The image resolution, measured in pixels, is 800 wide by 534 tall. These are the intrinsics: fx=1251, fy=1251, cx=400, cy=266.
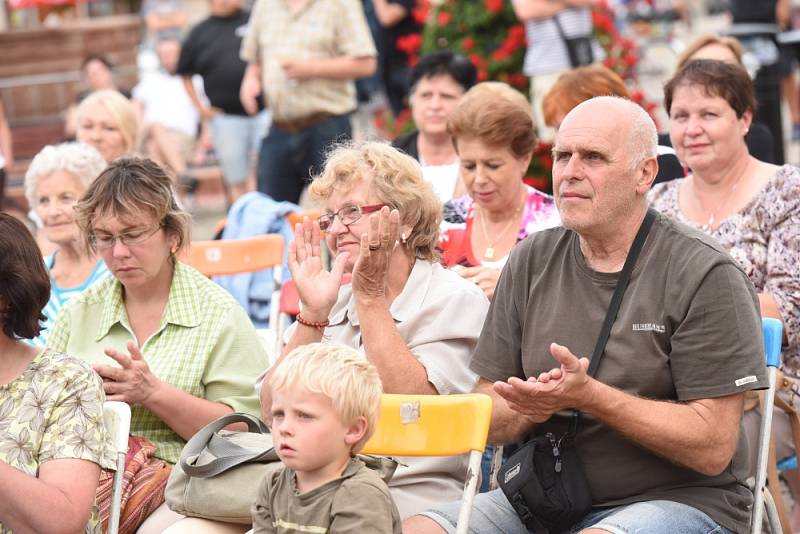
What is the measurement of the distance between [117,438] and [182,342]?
2.16ft

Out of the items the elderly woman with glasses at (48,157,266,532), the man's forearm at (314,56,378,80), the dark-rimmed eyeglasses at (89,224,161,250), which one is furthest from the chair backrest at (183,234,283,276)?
the man's forearm at (314,56,378,80)

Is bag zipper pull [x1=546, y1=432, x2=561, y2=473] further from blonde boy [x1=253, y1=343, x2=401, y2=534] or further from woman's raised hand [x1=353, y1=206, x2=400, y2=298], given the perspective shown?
woman's raised hand [x1=353, y1=206, x2=400, y2=298]

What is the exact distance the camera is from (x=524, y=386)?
10.7 feet

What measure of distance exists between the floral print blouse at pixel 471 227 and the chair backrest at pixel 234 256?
2.72ft

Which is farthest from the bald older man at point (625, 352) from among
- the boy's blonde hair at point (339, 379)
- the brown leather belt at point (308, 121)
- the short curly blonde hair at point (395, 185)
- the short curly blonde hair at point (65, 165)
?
the brown leather belt at point (308, 121)

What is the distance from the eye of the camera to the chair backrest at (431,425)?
11.5 ft

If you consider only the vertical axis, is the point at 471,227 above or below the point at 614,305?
below

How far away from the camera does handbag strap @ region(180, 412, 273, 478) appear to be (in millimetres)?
3691

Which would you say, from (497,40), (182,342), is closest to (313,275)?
(182,342)

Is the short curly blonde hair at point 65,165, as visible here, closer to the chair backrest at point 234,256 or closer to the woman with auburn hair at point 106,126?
the chair backrest at point 234,256

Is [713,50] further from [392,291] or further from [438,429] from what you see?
[438,429]

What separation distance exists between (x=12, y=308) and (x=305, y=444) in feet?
3.26

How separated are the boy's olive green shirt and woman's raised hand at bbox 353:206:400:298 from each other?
2.06 ft

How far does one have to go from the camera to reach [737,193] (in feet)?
16.3
